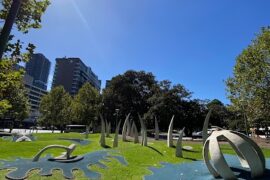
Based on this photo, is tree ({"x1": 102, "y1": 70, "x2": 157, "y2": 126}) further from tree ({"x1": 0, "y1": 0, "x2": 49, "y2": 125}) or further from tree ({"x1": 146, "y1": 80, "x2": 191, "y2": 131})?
tree ({"x1": 0, "y1": 0, "x2": 49, "y2": 125})

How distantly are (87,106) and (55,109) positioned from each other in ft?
25.1

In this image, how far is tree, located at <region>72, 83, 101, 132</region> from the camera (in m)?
62.8

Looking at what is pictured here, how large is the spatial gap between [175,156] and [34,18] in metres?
18.1

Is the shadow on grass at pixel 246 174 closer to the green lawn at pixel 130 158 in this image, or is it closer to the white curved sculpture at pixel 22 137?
the green lawn at pixel 130 158

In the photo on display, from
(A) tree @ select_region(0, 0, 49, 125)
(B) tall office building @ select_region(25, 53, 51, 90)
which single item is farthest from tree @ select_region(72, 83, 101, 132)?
(B) tall office building @ select_region(25, 53, 51, 90)

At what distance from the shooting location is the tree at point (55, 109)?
203 feet

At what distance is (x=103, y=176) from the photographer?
14.1 m

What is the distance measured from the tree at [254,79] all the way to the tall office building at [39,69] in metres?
161

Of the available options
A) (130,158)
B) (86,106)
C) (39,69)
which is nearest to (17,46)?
(130,158)

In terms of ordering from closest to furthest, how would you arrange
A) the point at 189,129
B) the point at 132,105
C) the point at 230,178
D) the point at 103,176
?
1. the point at 230,178
2. the point at 103,176
3. the point at 189,129
4. the point at 132,105

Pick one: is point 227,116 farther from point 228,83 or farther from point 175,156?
point 175,156

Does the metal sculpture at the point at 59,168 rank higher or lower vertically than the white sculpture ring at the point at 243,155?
lower

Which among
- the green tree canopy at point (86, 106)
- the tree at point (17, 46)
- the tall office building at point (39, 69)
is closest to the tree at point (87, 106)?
the green tree canopy at point (86, 106)

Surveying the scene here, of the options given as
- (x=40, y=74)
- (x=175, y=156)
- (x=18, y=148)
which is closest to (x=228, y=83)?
(x=175, y=156)
